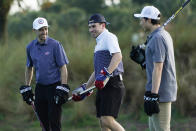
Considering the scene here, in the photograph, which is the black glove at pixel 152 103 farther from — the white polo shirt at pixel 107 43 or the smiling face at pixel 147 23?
the white polo shirt at pixel 107 43

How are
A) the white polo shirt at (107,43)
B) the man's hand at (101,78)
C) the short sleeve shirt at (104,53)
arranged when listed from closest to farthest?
1. the man's hand at (101,78)
2. the white polo shirt at (107,43)
3. the short sleeve shirt at (104,53)

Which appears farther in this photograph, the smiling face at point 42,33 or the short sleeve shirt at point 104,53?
the smiling face at point 42,33

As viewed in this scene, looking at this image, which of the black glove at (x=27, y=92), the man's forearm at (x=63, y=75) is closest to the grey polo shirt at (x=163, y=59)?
Answer: the man's forearm at (x=63, y=75)

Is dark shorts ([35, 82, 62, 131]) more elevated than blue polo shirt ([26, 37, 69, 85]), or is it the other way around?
blue polo shirt ([26, 37, 69, 85])

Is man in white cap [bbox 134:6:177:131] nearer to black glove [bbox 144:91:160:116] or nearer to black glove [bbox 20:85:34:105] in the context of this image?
black glove [bbox 144:91:160:116]

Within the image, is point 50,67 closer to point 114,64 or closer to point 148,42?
point 114,64

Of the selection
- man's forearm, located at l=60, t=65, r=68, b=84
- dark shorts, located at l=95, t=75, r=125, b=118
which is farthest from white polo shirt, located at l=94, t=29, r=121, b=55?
man's forearm, located at l=60, t=65, r=68, b=84

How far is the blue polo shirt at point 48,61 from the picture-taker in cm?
644

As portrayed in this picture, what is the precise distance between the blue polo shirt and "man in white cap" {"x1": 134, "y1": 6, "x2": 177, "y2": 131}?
1733mm

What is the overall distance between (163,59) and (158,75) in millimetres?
193

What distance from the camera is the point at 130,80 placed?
34.0 feet

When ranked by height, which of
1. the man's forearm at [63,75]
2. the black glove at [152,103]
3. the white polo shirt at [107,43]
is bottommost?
the black glove at [152,103]

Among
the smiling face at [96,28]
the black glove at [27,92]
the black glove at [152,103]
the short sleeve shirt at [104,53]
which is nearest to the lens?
the black glove at [152,103]

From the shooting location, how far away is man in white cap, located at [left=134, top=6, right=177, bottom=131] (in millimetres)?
4945
